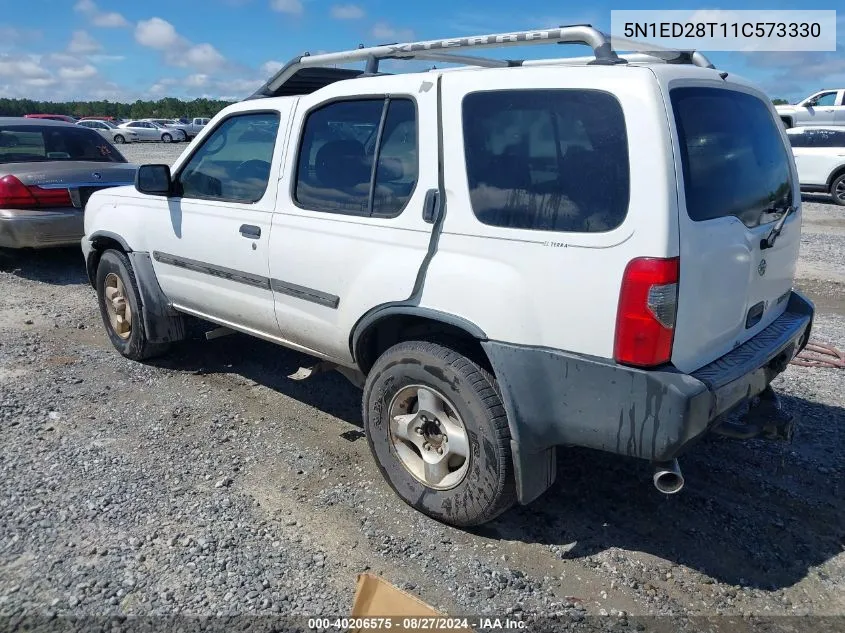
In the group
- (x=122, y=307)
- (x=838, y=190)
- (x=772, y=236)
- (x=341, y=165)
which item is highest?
(x=341, y=165)

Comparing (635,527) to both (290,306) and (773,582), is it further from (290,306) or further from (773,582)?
(290,306)

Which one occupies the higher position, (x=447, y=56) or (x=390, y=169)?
(x=447, y=56)

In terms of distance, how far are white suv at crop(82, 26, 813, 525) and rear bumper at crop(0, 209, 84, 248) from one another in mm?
4344

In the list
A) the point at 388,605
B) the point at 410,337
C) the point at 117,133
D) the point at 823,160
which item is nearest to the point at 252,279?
the point at 410,337

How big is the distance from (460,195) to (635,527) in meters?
1.75

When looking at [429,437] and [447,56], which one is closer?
[429,437]

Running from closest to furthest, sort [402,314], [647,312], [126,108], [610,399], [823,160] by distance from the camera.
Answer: [647,312] → [610,399] → [402,314] → [823,160] → [126,108]

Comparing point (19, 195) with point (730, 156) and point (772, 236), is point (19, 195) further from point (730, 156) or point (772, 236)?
point (772, 236)

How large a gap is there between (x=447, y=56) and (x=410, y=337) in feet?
5.44

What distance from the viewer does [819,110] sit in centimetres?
1925

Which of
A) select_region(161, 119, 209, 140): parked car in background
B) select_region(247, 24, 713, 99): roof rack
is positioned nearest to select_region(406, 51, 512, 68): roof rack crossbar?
select_region(247, 24, 713, 99): roof rack

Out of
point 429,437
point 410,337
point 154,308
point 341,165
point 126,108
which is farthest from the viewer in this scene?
point 126,108

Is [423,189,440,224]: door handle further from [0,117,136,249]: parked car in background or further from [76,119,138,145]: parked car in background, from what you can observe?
[76,119,138,145]: parked car in background

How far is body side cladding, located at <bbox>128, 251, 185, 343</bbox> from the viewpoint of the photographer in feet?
15.7
